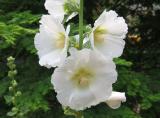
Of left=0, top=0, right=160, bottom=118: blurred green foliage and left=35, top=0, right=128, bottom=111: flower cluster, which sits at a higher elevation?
left=35, top=0, right=128, bottom=111: flower cluster

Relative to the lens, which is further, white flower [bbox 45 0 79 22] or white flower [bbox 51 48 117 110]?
white flower [bbox 45 0 79 22]

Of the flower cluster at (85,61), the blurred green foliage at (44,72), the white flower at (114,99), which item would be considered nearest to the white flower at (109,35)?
the flower cluster at (85,61)

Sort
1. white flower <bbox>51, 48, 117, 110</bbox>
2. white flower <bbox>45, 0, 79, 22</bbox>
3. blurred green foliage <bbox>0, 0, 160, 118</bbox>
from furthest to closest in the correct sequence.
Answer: blurred green foliage <bbox>0, 0, 160, 118</bbox> < white flower <bbox>45, 0, 79, 22</bbox> < white flower <bbox>51, 48, 117, 110</bbox>

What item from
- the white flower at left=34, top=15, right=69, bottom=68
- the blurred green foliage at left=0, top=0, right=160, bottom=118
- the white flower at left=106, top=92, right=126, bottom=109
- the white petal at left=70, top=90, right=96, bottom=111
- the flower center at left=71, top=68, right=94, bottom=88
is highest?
the white flower at left=34, top=15, right=69, bottom=68

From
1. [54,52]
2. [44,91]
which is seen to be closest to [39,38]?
[54,52]

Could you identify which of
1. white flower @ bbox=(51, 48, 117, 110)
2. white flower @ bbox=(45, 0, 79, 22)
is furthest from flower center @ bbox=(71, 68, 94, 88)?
white flower @ bbox=(45, 0, 79, 22)

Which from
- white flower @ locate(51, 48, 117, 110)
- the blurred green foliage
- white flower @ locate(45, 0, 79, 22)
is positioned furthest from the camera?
the blurred green foliage

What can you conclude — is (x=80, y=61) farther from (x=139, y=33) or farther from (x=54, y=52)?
(x=139, y=33)

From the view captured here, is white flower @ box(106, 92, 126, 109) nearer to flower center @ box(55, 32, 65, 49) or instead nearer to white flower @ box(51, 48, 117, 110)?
white flower @ box(51, 48, 117, 110)
